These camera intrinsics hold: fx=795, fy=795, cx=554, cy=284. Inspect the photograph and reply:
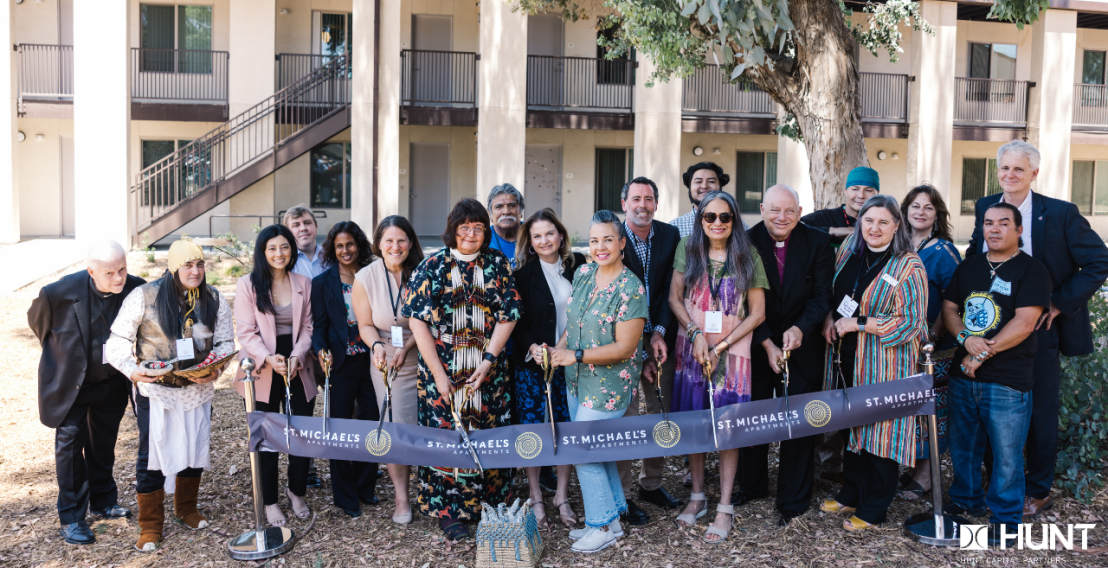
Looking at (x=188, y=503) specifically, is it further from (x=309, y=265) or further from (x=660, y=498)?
(x=660, y=498)

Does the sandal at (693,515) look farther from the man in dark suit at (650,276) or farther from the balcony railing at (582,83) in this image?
the balcony railing at (582,83)

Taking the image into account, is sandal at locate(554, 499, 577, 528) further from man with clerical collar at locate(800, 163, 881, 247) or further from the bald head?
the bald head

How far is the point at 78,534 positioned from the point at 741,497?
3.88m

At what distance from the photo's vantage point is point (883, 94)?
19.8 m

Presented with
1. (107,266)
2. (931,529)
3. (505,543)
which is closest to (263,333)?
(107,266)

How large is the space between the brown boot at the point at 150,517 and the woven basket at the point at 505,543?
183cm

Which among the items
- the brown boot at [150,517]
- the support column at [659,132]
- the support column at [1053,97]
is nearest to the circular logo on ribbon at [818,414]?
the brown boot at [150,517]

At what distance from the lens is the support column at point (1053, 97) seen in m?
19.6

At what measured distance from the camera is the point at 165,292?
4.33 metres

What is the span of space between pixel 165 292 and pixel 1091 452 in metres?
5.63

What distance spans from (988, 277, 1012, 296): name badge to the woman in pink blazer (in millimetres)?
3933

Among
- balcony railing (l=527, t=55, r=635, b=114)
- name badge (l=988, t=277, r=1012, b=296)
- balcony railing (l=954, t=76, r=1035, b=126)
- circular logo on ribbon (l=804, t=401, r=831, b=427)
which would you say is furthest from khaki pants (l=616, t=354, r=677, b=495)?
balcony railing (l=954, t=76, r=1035, b=126)

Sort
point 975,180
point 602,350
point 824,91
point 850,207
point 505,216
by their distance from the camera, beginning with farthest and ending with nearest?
point 975,180 → point 824,91 → point 850,207 → point 505,216 → point 602,350

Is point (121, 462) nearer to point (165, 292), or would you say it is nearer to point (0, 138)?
point (165, 292)
